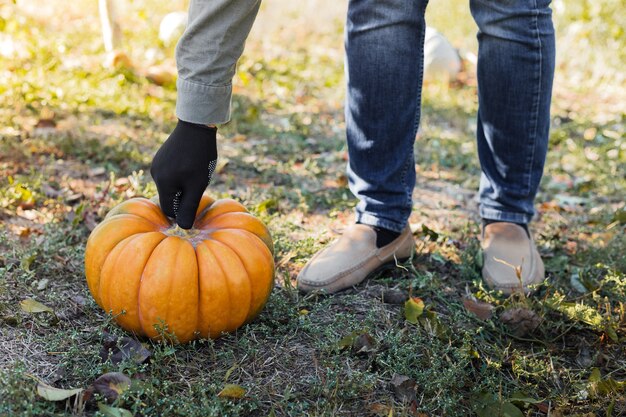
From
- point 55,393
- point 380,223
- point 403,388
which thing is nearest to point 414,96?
point 380,223

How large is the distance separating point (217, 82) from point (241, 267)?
20.1 inches

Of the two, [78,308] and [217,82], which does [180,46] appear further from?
[78,308]

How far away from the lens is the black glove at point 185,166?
1889 millimetres

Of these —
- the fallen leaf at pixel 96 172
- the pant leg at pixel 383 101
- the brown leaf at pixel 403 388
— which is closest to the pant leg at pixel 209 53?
the pant leg at pixel 383 101

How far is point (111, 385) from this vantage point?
169 centimetres

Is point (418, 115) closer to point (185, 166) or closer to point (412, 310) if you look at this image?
point (412, 310)

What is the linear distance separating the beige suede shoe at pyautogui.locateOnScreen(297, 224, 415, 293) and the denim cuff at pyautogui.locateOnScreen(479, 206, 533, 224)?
33 cm

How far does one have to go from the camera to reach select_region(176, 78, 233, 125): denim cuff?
1.89m

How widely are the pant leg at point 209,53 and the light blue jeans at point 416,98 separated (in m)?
0.51

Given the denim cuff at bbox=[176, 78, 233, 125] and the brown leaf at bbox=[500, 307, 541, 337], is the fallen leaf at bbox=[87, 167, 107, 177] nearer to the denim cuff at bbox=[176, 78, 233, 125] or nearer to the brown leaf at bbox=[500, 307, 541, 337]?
the denim cuff at bbox=[176, 78, 233, 125]

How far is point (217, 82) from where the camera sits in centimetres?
190

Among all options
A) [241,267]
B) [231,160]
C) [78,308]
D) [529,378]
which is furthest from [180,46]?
[231,160]

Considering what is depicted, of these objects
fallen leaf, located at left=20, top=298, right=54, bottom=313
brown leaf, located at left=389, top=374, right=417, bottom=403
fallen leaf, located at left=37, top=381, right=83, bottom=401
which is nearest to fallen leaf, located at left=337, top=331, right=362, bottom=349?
brown leaf, located at left=389, top=374, right=417, bottom=403

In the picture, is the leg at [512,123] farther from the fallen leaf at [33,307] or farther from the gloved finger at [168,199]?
the fallen leaf at [33,307]
